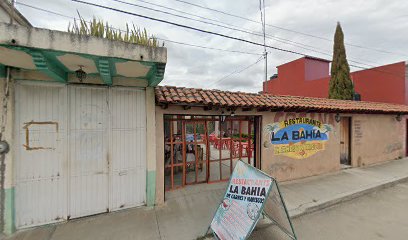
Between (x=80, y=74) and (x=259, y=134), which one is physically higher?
(x=80, y=74)

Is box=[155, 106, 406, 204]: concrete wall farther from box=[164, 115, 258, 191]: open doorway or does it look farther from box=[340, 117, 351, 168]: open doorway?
box=[164, 115, 258, 191]: open doorway

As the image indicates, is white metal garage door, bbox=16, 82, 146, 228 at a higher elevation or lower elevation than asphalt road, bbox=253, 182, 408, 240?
higher

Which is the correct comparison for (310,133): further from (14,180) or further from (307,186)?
(14,180)

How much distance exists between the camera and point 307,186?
6.16m

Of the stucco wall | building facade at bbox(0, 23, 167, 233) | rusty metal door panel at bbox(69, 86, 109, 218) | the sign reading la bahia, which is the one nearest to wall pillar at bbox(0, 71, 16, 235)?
building facade at bbox(0, 23, 167, 233)

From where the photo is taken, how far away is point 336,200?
17.0ft

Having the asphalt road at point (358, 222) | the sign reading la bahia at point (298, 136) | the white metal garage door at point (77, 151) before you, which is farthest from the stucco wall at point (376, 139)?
the white metal garage door at point (77, 151)

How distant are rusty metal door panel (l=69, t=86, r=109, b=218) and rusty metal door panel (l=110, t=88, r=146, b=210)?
0.62ft

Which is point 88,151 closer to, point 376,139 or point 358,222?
point 358,222

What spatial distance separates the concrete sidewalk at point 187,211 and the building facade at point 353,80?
8183mm

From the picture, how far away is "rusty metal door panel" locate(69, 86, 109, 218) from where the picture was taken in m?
4.18

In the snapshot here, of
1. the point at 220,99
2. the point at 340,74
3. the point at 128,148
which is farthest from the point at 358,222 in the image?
the point at 340,74

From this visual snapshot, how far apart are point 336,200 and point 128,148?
563 centimetres

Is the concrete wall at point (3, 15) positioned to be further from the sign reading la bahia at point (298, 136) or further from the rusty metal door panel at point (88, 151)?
the sign reading la bahia at point (298, 136)
